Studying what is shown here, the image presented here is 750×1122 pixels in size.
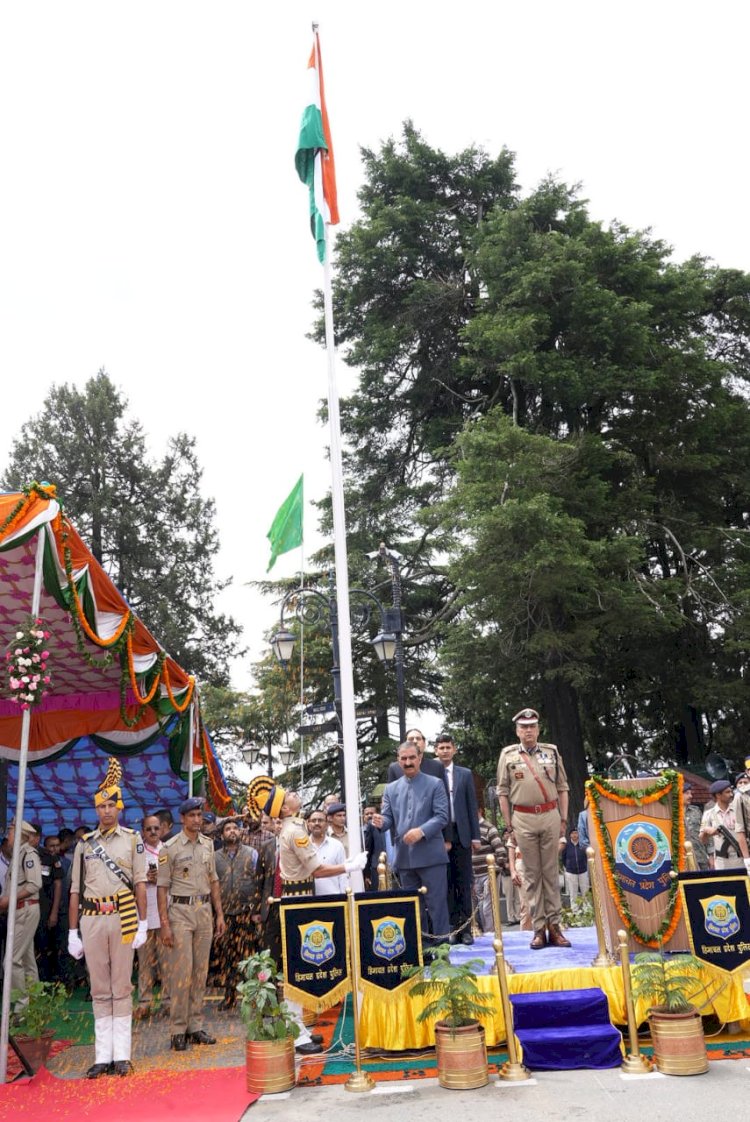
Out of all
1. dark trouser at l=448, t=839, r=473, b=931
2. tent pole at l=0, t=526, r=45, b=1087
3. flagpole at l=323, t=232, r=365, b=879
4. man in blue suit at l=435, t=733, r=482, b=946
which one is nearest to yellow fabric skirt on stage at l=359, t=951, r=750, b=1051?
flagpole at l=323, t=232, r=365, b=879

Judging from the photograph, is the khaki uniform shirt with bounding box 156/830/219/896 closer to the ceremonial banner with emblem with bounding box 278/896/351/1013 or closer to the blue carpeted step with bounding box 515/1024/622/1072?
the ceremonial banner with emblem with bounding box 278/896/351/1013

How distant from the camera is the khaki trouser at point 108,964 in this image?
21.1 ft

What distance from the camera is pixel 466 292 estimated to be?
2602cm

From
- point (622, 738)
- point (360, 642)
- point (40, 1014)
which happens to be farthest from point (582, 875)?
point (360, 642)

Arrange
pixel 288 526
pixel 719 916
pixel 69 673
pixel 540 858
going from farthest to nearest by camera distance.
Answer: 1. pixel 69 673
2. pixel 288 526
3. pixel 540 858
4. pixel 719 916

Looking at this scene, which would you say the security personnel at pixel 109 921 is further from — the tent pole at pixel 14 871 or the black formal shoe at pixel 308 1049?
the black formal shoe at pixel 308 1049

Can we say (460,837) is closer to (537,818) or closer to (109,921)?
(537,818)

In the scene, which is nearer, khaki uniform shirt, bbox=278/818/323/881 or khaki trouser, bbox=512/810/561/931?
khaki trouser, bbox=512/810/561/931

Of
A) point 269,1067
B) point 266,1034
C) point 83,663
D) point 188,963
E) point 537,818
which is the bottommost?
point 269,1067

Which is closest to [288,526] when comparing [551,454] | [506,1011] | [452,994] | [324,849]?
[324,849]

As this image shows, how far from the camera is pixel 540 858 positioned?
279 inches

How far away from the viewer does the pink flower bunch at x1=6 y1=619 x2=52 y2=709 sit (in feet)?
23.4

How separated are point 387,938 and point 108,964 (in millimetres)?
2020

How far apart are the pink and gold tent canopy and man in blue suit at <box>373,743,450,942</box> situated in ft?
10.3
